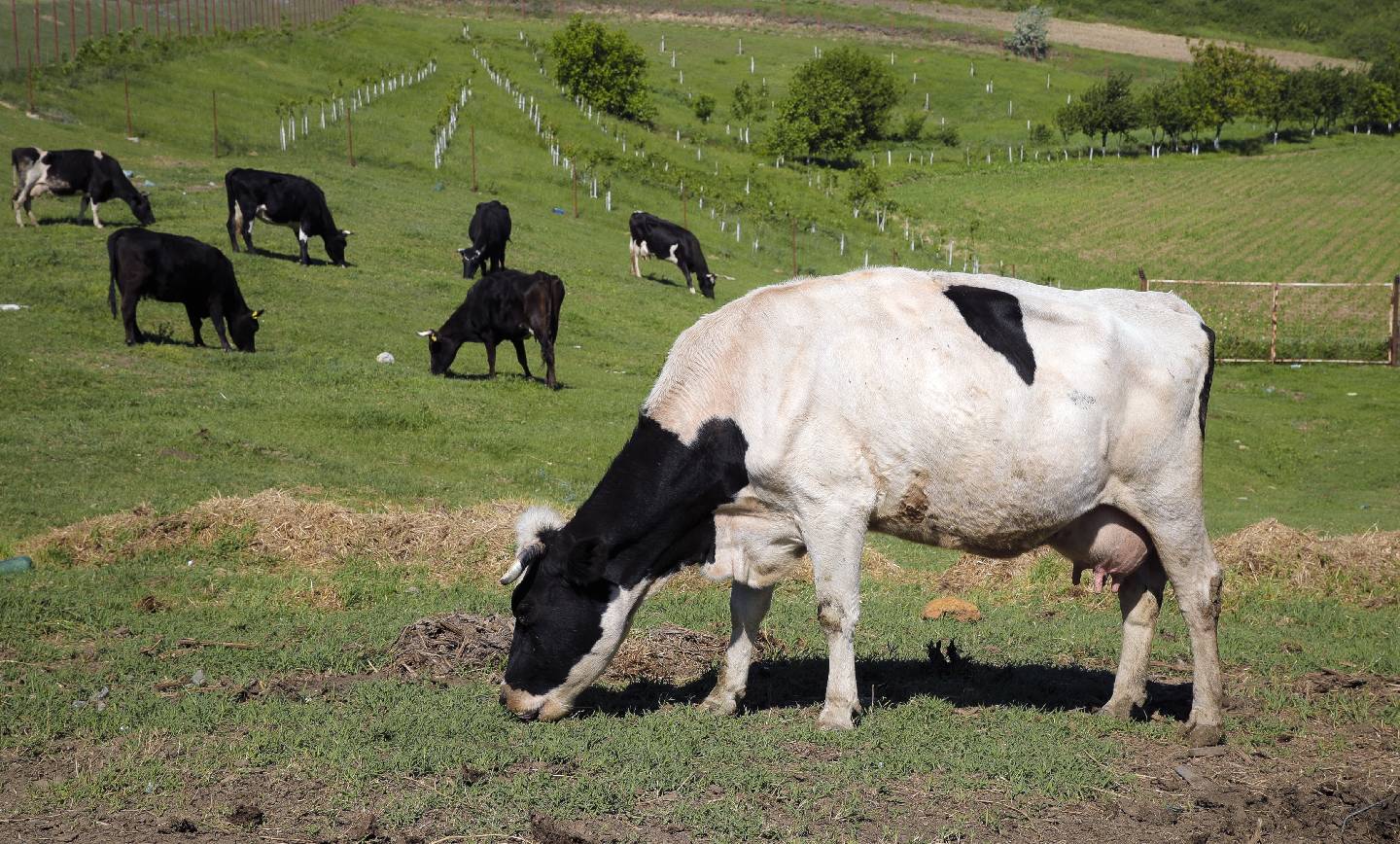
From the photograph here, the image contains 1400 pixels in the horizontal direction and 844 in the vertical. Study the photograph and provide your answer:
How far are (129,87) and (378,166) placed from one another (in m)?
10.5

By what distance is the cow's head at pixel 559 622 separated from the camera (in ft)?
27.0

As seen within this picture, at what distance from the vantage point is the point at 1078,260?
213 ft

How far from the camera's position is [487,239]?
34062mm

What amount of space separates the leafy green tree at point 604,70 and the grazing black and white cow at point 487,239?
46.0 metres

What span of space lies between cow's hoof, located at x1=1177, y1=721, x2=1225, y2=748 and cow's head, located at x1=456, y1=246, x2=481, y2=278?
27.3m

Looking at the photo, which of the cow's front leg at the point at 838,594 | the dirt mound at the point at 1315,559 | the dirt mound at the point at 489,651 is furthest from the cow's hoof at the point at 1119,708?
the dirt mound at the point at 1315,559

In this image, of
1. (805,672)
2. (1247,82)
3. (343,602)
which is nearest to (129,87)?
(343,602)

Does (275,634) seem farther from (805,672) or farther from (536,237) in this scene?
(536,237)

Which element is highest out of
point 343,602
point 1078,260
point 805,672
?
point 805,672

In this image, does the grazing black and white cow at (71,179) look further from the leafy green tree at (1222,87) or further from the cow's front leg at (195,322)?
the leafy green tree at (1222,87)

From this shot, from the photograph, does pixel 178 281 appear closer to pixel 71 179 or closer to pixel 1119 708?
pixel 71 179

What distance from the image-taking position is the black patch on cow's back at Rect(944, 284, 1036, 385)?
824 centimetres

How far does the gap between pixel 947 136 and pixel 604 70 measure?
35.8 m

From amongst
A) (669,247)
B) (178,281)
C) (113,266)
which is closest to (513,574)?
(178,281)
